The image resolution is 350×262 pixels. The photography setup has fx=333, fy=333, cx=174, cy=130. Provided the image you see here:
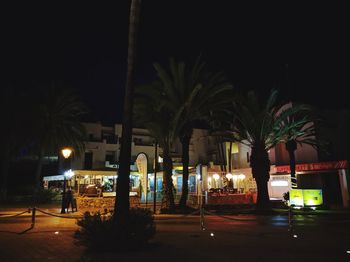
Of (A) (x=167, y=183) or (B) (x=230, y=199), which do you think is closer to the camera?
(A) (x=167, y=183)

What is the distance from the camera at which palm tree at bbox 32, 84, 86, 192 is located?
112ft

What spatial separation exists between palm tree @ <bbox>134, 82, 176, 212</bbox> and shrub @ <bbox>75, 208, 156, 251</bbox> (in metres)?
12.8

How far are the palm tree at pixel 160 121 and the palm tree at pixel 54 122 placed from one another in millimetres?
15232

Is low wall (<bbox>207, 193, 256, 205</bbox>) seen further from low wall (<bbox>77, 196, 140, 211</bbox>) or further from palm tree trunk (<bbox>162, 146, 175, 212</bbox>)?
low wall (<bbox>77, 196, 140, 211</bbox>)

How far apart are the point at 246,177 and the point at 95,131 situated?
24040 mm

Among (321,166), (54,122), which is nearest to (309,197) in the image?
(321,166)

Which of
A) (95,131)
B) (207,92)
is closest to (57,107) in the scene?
(95,131)

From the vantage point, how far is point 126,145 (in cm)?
981

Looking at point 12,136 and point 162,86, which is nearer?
point 162,86

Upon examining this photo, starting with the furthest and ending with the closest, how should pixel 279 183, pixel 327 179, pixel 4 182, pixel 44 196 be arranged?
1. pixel 4 182
2. pixel 44 196
3. pixel 279 183
4. pixel 327 179

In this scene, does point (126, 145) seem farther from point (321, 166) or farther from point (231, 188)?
point (231, 188)

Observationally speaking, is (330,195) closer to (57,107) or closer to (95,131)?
(57,107)

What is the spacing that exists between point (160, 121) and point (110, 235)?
14.3m

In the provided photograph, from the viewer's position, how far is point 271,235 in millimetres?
11789
